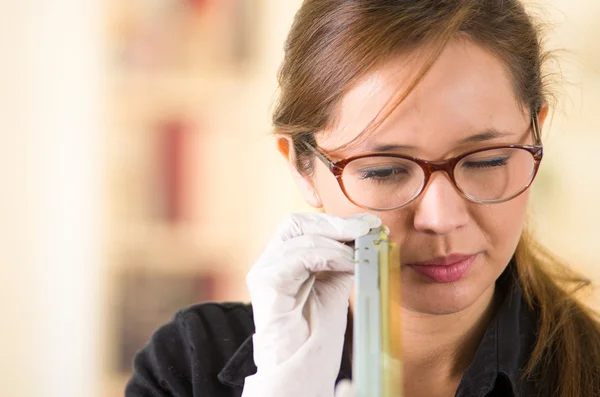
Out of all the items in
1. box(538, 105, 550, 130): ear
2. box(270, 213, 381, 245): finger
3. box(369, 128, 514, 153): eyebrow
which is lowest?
box(270, 213, 381, 245): finger

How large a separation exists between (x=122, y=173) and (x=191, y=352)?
1424 millimetres

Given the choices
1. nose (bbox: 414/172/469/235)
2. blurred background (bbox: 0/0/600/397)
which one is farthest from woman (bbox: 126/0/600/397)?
blurred background (bbox: 0/0/600/397)

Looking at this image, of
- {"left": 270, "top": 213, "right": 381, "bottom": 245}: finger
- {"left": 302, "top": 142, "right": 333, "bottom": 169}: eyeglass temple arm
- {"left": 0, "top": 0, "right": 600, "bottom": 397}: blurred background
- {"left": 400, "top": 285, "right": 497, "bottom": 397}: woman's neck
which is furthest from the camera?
{"left": 0, "top": 0, "right": 600, "bottom": 397}: blurred background

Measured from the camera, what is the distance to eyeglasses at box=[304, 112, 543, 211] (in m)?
1.07

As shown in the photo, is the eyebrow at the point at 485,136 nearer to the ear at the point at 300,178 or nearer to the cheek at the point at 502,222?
the cheek at the point at 502,222

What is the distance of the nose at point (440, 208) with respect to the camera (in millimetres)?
1059

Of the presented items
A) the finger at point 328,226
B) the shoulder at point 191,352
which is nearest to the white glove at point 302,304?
the finger at point 328,226

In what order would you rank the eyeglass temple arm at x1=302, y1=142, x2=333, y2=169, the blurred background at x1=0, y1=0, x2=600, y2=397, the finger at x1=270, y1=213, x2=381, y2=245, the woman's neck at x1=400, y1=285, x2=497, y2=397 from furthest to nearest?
the blurred background at x1=0, y1=0, x2=600, y2=397
the woman's neck at x1=400, y1=285, x2=497, y2=397
the eyeglass temple arm at x1=302, y1=142, x2=333, y2=169
the finger at x1=270, y1=213, x2=381, y2=245

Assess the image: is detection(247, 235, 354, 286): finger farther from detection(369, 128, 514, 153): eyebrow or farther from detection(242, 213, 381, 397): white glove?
detection(369, 128, 514, 153): eyebrow

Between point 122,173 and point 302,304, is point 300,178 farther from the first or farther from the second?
point 122,173

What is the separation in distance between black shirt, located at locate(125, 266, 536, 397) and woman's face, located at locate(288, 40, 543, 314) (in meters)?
0.11

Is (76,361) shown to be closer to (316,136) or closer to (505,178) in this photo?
(316,136)

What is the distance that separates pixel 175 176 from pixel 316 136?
148 centimetres

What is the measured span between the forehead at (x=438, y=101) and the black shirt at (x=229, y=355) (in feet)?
1.11
